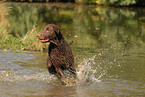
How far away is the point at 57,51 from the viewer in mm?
7059

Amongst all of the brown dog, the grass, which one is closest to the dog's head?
the brown dog

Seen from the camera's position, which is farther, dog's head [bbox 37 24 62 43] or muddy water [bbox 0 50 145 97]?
dog's head [bbox 37 24 62 43]

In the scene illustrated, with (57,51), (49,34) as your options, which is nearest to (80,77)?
(57,51)

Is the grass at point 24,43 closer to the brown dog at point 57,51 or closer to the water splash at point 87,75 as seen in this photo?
the water splash at point 87,75

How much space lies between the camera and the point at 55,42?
7020 millimetres

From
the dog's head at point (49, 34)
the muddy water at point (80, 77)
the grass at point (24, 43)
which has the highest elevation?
the dog's head at point (49, 34)

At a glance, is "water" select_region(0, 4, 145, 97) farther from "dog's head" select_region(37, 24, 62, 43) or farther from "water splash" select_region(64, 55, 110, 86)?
"dog's head" select_region(37, 24, 62, 43)

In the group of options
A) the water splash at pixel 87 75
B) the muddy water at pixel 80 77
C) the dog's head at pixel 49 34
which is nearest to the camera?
the muddy water at pixel 80 77

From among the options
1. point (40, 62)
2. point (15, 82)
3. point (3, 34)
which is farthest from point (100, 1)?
point (15, 82)

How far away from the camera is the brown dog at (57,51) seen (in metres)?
6.94

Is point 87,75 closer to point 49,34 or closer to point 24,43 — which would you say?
point 49,34

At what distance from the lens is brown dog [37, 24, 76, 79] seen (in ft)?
22.8

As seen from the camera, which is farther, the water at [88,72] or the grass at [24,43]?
the grass at [24,43]

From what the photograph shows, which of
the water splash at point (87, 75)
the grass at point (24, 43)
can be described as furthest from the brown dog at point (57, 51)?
the grass at point (24, 43)
